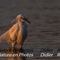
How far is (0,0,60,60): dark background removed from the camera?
4.57 m

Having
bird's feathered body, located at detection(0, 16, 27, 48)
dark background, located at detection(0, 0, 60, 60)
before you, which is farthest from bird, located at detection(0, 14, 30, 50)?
dark background, located at detection(0, 0, 60, 60)

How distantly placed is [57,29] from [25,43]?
29.7 inches

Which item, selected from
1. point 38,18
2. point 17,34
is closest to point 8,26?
point 17,34

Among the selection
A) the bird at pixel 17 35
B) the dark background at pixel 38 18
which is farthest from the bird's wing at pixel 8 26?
the bird at pixel 17 35

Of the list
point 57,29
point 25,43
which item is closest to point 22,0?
point 57,29

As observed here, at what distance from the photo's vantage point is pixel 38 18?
5461 mm

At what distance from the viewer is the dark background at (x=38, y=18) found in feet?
15.0

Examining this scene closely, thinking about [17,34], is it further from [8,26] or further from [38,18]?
[38,18]

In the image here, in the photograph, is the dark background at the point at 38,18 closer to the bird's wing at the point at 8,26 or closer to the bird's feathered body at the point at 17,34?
the bird's wing at the point at 8,26

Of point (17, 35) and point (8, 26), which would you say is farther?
point (8, 26)

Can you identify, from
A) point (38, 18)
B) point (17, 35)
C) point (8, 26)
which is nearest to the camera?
point (17, 35)

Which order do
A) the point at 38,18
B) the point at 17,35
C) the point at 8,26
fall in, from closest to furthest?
the point at 17,35, the point at 8,26, the point at 38,18

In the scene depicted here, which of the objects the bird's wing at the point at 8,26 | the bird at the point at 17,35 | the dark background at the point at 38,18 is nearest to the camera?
the bird at the point at 17,35

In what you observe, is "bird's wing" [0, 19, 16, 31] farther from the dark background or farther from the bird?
the bird
